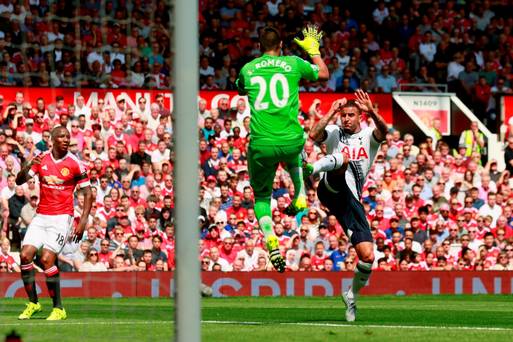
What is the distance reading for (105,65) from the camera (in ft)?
Result: 69.3

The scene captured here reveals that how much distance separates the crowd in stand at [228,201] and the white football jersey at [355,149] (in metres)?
6.98

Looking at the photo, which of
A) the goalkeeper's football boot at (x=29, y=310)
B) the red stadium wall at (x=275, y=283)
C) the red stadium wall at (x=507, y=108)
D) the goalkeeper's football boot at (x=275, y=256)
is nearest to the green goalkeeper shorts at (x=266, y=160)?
the goalkeeper's football boot at (x=275, y=256)

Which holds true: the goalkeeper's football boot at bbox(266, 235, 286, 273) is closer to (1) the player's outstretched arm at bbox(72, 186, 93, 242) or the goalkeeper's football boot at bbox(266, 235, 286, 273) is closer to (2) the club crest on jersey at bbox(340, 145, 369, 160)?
(2) the club crest on jersey at bbox(340, 145, 369, 160)

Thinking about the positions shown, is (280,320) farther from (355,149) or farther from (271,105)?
(271,105)

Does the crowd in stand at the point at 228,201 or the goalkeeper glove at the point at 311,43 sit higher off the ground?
the goalkeeper glove at the point at 311,43

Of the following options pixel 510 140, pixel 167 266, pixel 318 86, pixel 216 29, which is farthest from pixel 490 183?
pixel 167 266

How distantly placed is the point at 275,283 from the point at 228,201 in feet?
6.77

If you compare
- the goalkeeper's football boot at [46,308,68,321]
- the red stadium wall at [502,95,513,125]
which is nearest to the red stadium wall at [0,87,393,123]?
the red stadium wall at [502,95,513,125]

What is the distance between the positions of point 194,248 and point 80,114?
15.1 meters

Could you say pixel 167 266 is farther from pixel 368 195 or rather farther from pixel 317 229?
pixel 368 195

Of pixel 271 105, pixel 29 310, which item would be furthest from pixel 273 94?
pixel 29 310

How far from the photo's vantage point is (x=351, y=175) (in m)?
14.9

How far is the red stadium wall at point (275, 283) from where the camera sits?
21.4 metres

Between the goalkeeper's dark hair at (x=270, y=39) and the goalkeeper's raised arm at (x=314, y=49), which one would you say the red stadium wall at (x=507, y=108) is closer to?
the goalkeeper's raised arm at (x=314, y=49)
